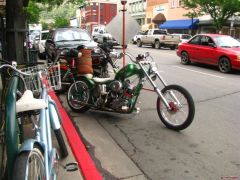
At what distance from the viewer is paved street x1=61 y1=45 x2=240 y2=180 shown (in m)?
4.48

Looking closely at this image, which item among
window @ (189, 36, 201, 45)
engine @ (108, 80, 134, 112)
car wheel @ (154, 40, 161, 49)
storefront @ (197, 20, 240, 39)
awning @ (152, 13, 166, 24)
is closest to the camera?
engine @ (108, 80, 134, 112)

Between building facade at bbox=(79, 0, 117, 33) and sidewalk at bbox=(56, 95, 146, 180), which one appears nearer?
sidewalk at bbox=(56, 95, 146, 180)

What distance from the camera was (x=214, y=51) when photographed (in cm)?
1450

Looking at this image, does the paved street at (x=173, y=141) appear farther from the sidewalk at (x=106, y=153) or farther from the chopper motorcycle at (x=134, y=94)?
the chopper motorcycle at (x=134, y=94)

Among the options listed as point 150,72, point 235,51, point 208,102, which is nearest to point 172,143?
point 150,72

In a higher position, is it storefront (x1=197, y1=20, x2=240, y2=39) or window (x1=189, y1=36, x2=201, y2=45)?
storefront (x1=197, y1=20, x2=240, y2=39)

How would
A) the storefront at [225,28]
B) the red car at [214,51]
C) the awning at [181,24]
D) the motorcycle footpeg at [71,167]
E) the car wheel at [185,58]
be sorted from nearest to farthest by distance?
1. the motorcycle footpeg at [71,167]
2. the red car at [214,51]
3. the car wheel at [185,58]
4. the storefront at [225,28]
5. the awning at [181,24]

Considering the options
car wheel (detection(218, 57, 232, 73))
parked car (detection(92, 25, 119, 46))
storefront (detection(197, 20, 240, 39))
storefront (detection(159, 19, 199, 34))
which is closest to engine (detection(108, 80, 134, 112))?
parked car (detection(92, 25, 119, 46))

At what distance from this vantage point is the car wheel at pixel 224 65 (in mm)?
13753

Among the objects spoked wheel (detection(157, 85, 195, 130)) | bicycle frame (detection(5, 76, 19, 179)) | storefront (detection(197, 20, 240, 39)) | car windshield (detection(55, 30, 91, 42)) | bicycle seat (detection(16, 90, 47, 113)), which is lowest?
spoked wheel (detection(157, 85, 195, 130))

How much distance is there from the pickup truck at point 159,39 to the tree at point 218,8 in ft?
16.3

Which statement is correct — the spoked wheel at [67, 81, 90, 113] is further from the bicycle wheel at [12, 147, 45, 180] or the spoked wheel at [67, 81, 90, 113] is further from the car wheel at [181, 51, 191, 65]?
the car wheel at [181, 51, 191, 65]

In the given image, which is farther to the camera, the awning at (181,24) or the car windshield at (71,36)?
the awning at (181,24)

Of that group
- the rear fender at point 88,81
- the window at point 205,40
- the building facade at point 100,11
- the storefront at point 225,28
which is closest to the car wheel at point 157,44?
the storefront at point 225,28
